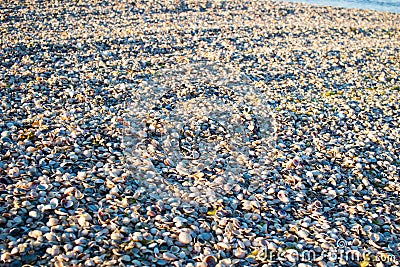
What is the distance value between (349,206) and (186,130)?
222 cm

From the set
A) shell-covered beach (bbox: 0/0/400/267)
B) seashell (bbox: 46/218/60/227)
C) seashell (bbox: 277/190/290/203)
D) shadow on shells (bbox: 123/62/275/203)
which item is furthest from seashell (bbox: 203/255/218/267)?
seashell (bbox: 46/218/60/227)

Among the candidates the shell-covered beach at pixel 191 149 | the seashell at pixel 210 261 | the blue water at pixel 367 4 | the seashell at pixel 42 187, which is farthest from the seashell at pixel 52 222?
the blue water at pixel 367 4

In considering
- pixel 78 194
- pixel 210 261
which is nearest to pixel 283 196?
pixel 210 261

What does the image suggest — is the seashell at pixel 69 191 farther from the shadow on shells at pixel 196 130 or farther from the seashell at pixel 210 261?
the seashell at pixel 210 261

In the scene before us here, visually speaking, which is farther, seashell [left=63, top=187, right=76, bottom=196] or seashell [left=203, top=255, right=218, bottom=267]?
seashell [left=63, top=187, right=76, bottom=196]

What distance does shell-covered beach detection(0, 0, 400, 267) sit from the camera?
3.30 metres

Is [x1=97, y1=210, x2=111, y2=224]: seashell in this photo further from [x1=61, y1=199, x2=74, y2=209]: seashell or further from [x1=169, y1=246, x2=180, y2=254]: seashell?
[x1=169, y1=246, x2=180, y2=254]: seashell

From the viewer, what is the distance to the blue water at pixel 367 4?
52.7 feet

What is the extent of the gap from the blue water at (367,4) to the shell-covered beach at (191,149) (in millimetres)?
7541

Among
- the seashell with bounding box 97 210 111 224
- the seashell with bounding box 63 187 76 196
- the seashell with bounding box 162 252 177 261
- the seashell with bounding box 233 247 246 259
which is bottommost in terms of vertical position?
the seashell with bounding box 233 247 246 259

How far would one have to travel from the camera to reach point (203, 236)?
3383 mm

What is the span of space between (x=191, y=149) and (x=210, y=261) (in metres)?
1.85

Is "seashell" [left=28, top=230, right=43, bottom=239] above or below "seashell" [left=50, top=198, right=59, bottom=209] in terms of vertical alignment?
below

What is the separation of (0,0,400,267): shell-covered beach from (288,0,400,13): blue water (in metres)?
7.54
